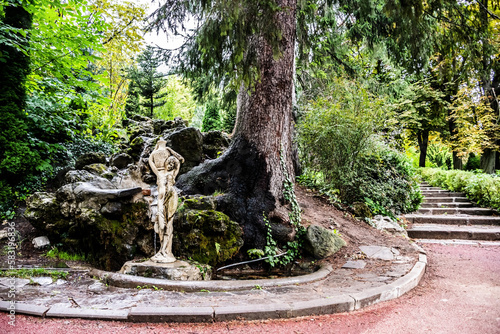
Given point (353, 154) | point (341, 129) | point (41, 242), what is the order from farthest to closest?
point (353, 154), point (341, 129), point (41, 242)

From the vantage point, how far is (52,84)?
7.32m

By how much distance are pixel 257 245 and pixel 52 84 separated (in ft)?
22.2

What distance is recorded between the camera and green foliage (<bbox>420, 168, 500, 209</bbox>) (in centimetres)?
951

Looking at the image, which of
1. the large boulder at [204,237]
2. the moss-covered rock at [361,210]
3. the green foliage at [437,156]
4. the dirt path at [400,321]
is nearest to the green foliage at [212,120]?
the moss-covered rock at [361,210]

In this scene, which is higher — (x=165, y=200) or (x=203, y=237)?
(x=165, y=200)

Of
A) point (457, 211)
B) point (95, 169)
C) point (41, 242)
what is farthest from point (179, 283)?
point (457, 211)

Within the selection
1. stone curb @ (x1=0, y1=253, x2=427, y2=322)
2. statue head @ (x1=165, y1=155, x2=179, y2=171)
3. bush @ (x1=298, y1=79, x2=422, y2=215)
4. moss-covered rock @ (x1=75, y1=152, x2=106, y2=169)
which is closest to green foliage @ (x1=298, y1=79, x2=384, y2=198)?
bush @ (x1=298, y1=79, x2=422, y2=215)

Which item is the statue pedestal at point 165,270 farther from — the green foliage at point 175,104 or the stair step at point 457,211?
the green foliage at point 175,104

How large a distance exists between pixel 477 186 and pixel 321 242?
8405mm

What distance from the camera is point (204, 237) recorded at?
17.1ft

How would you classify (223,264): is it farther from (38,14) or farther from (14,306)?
(38,14)

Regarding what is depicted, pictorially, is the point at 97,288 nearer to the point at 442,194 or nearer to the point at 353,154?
the point at 353,154

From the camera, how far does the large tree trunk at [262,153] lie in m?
5.95

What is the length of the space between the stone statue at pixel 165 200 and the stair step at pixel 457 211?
8994mm
